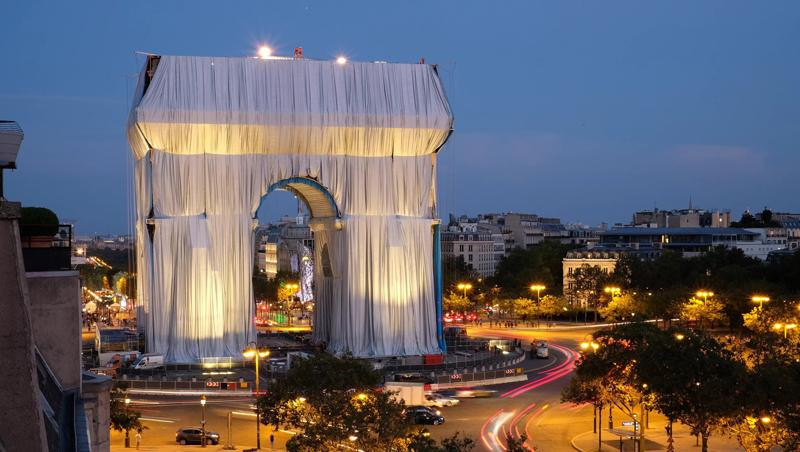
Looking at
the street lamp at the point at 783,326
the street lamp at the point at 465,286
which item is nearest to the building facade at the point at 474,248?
the street lamp at the point at 465,286

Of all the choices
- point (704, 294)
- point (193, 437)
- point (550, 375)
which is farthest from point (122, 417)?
point (704, 294)

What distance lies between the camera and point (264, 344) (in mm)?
62438

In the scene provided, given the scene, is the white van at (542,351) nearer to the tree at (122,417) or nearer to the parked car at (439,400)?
the parked car at (439,400)

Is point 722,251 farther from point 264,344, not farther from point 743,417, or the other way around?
point 743,417

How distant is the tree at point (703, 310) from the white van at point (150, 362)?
37527 millimetres

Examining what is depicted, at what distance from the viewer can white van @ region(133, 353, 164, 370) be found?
49125 mm

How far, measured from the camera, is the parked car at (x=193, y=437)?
3450 centimetres

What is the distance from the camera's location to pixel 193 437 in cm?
3453

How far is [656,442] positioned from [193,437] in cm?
1464

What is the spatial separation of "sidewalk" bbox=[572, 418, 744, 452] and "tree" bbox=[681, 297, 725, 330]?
119ft

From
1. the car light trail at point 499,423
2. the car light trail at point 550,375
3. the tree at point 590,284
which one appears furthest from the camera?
the tree at point 590,284

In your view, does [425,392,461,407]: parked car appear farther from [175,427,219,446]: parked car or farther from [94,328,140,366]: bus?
[94,328,140,366]: bus

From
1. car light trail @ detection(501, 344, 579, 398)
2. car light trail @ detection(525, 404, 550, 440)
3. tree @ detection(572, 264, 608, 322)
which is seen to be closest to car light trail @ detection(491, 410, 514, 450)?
car light trail @ detection(525, 404, 550, 440)

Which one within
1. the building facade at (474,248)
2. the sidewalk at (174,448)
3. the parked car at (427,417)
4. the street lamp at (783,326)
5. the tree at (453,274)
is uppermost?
the building facade at (474,248)
